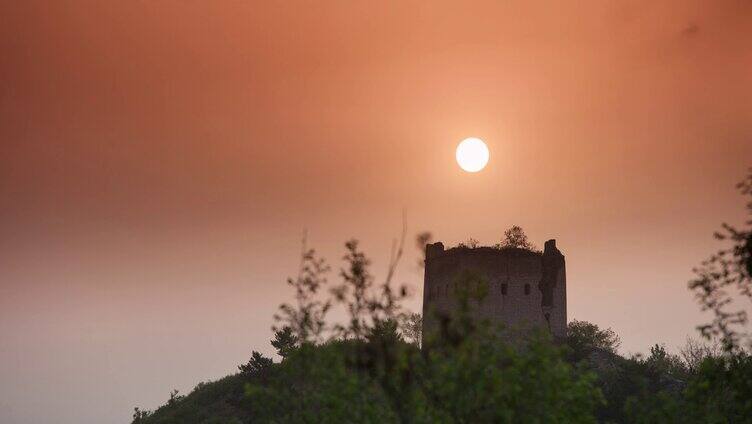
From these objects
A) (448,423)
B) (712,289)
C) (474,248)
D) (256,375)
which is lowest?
(448,423)

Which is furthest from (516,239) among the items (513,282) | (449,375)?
(449,375)

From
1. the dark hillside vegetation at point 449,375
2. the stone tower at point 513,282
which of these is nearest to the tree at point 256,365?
the stone tower at point 513,282

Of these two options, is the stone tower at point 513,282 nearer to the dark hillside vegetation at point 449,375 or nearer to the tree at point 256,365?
the tree at point 256,365

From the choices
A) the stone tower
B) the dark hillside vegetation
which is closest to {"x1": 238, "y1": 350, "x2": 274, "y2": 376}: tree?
the stone tower

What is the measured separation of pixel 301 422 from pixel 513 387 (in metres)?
5.67

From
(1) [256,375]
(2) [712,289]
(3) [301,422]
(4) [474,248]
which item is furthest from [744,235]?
(1) [256,375]

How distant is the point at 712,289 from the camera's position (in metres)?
22.8

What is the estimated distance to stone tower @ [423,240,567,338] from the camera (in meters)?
55.7

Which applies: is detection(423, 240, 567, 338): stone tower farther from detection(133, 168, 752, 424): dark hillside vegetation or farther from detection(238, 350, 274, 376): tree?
detection(133, 168, 752, 424): dark hillside vegetation

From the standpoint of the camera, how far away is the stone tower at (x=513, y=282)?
55.7m

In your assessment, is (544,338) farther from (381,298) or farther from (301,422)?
(301,422)

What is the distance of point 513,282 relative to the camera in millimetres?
56375

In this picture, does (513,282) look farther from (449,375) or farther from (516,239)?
(449,375)

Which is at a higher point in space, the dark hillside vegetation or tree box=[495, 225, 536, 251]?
tree box=[495, 225, 536, 251]
